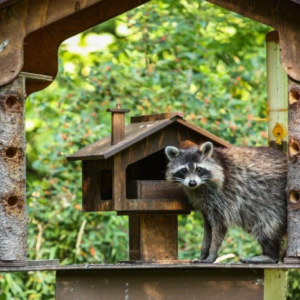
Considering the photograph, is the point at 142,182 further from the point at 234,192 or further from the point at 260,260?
the point at 260,260

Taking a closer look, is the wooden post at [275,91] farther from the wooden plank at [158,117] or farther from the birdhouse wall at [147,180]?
the wooden plank at [158,117]

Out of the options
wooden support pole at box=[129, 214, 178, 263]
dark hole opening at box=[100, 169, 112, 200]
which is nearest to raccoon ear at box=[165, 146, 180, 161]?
wooden support pole at box=[129, 214, 178, 263]

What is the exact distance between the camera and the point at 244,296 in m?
5.69

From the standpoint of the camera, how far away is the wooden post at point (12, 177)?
5.56 m

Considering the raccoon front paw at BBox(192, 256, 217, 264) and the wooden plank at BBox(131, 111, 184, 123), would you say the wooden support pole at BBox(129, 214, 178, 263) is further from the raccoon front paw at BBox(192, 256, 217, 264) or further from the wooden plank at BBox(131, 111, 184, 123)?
the wooden plank at BBox(131, 111, 184, 123)

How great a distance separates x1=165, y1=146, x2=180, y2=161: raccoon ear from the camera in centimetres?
602

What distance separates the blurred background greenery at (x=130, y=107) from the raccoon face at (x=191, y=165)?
2.73 metres

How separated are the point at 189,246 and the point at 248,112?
4.98 feet

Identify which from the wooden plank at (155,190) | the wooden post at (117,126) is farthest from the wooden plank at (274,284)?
the wooden post at (117,126)

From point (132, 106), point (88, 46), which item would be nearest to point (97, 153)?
point (132, 106)

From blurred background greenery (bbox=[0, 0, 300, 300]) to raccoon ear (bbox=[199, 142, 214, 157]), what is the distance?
108 inches

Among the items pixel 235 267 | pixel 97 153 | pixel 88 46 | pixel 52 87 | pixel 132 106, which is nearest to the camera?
pixel 235 267

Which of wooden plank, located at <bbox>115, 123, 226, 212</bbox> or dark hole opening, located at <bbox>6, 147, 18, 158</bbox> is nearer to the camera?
dark hole opening, located at <bbox>6, 147, 18, 158</bbox>

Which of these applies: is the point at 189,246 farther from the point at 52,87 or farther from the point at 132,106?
the point at 52,87
